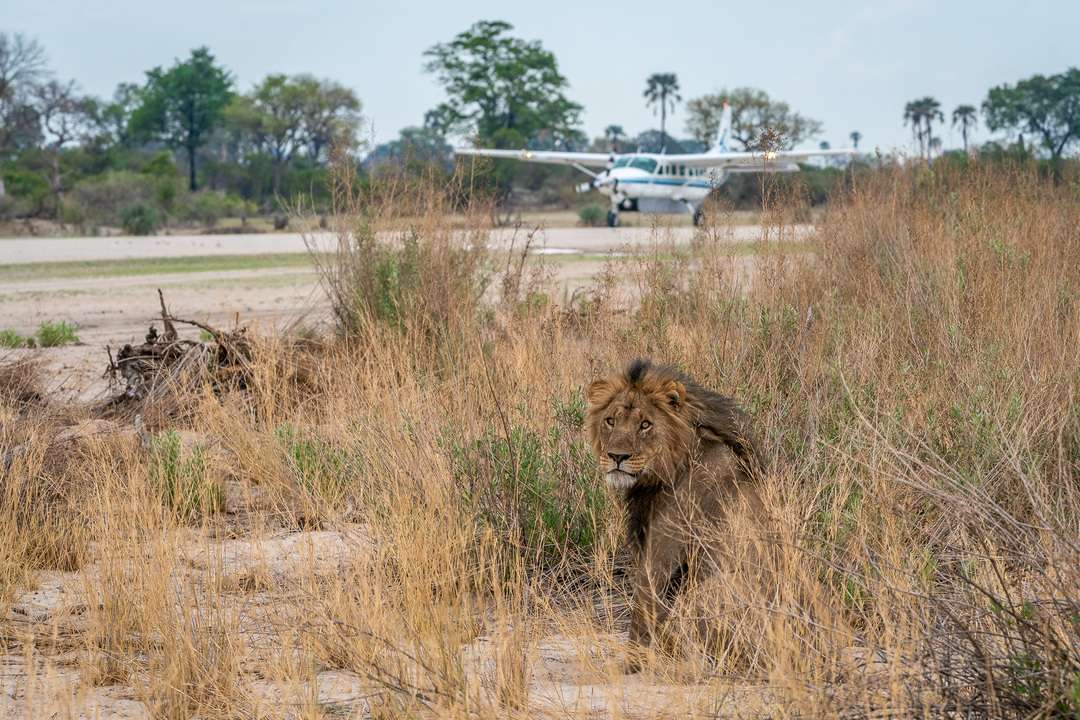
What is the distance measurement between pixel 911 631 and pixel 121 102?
317 ft

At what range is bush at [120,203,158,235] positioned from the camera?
4309 centimetres

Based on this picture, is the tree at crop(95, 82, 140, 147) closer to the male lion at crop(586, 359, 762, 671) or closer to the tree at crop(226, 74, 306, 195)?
the tree at crop(226, 74, 306, 195)

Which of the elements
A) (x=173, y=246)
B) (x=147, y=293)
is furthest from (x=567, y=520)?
(x=173, y=246)

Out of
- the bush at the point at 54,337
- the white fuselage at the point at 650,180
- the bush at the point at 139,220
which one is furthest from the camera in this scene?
the white fuselage at the point at 650,180

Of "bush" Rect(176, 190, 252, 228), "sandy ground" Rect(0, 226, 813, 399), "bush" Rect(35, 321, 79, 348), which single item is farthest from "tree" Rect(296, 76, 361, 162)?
"bush" Rect(35, 321, 79, 348)

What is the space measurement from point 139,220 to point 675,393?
139 feet

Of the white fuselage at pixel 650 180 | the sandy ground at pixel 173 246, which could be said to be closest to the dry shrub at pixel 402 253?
the sandy ground at pixel 173 246

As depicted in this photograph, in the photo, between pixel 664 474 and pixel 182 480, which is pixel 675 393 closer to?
pixel 664 474

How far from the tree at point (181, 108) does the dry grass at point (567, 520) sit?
79.6 metres

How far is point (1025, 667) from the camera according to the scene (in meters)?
3.18

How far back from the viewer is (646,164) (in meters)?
51.5

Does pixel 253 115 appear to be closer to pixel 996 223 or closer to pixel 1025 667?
pixel 996 223

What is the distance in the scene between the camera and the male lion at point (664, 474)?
4.21m

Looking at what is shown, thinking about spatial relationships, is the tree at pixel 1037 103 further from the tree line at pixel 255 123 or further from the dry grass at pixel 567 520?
the dry grass at pixel 567 520
